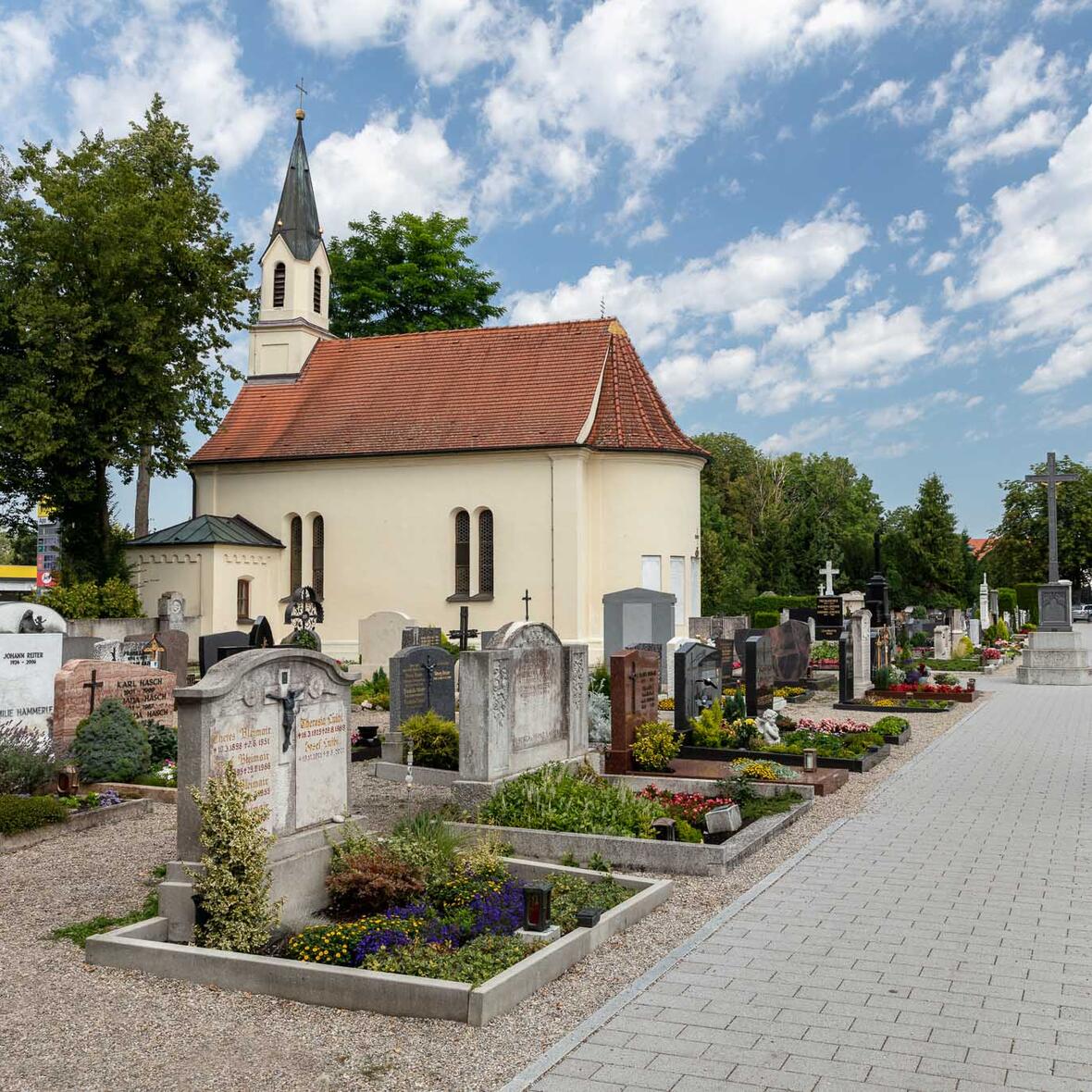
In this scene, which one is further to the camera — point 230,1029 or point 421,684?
point 421,684

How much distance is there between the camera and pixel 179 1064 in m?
5.02

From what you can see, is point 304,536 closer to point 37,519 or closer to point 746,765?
point 37,519

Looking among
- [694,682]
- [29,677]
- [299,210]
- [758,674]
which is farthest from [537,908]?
[299,210]

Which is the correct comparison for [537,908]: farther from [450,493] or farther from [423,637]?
[450,493]

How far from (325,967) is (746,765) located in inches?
287

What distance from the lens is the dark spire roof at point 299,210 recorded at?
3425cm

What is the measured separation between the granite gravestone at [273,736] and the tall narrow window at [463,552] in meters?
21.8

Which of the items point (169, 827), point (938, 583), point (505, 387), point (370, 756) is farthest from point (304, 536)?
point (938, 583)

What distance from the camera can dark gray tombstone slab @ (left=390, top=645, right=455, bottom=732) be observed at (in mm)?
14770

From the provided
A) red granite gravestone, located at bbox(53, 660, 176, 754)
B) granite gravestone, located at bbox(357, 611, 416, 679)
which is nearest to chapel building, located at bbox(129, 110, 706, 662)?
granite gravestone, located at bbox(357, 611, 416, 679)

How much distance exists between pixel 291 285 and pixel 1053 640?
25103 mm

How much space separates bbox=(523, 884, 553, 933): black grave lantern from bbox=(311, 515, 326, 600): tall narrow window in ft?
84.8

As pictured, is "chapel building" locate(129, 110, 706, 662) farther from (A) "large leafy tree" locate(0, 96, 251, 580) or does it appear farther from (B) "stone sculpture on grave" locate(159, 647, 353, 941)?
(B) "stone sculpture on grave" locate(159, 647, 353, 941)

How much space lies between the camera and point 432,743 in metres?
13.4
